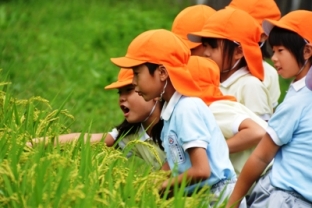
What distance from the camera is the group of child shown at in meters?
4.63

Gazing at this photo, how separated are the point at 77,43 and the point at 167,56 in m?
7.18

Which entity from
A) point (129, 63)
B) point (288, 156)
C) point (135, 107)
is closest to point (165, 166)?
point (135, 107)

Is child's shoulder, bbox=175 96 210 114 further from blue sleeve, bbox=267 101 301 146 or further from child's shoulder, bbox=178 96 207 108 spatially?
blue sleeve, bbox=267 101 301 146

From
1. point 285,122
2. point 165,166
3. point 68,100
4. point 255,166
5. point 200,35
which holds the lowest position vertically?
point 68,100

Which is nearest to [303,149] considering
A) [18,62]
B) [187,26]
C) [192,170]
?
[192,170]

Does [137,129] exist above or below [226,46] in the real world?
below

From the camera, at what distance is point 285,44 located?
5.01 meters

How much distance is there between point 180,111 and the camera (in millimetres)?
4855

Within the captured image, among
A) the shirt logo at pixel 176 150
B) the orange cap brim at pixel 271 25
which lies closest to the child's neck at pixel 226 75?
the orange cap brim at pixel 271 25

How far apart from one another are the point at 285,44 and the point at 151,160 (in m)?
1.00

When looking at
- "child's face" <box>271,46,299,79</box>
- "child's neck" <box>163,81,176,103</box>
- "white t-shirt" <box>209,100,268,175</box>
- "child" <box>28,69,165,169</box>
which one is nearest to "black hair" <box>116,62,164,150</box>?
"child" <box>28,69,165,169</box>

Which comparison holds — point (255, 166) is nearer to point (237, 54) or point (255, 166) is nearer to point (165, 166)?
point (165, 166)

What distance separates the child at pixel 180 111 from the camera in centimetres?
479

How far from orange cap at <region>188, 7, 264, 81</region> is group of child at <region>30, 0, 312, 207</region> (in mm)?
12
